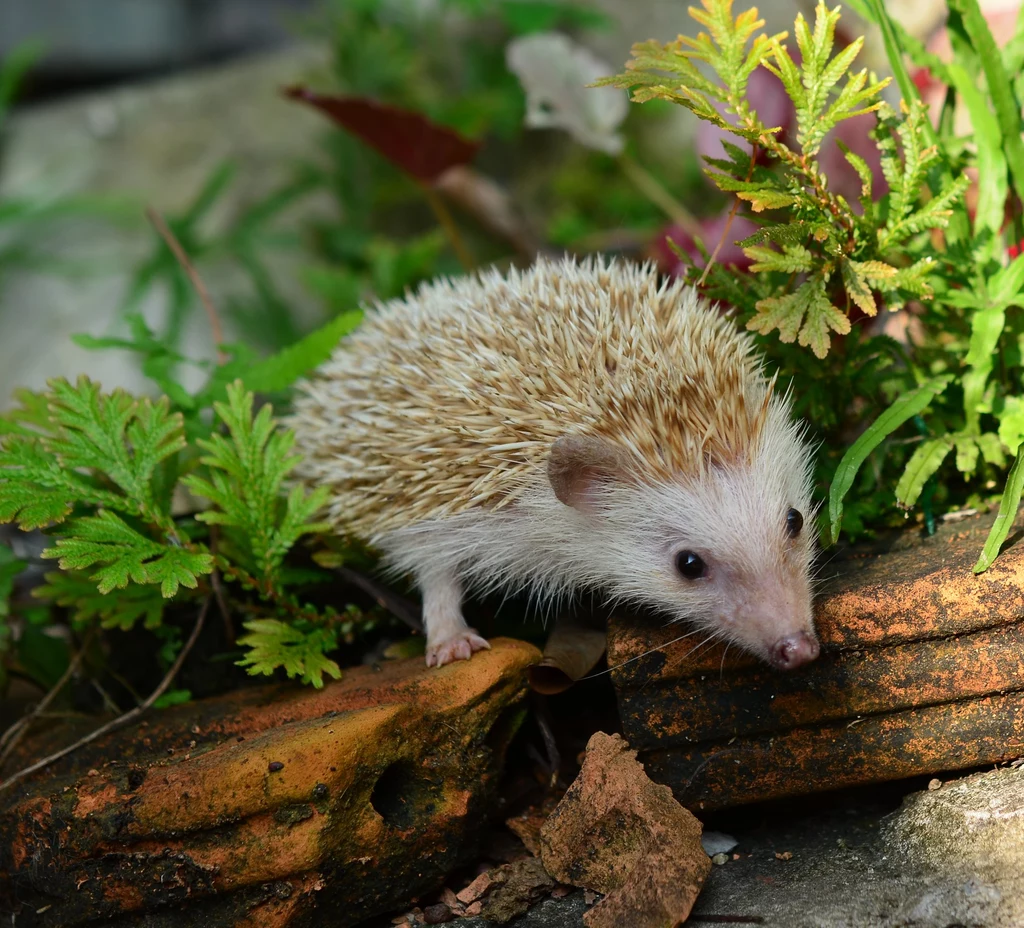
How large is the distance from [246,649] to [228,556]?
35 cm

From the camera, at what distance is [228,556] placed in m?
2.82

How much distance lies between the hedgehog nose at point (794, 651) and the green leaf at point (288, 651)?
1.14 meters

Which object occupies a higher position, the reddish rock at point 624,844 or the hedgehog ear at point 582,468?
the hedgehog ear at point 582,468

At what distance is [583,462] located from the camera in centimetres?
252

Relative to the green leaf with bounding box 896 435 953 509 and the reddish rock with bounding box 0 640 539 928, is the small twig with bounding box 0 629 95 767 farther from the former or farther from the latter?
the green leaf with bounding box 896 435 953 509

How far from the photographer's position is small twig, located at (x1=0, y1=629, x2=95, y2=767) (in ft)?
9.07

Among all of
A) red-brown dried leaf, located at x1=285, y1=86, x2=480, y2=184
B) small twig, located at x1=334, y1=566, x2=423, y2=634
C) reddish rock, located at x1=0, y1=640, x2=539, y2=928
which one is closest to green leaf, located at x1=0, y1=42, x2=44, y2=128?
red-brown dried leaf, located at x1=285, y1=86, x2=480, y2=184

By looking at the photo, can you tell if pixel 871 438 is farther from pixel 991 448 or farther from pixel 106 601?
pixel 106 601

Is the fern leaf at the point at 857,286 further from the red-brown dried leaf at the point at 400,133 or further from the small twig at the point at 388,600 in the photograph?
the red-brown dried leaf at the point at 400,133

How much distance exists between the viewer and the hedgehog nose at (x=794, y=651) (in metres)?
2.21

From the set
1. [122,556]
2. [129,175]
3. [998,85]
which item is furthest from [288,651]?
[129,175]

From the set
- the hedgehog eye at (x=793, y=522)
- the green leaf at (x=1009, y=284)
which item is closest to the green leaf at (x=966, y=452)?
the green leaf at (x=1009, y=284)

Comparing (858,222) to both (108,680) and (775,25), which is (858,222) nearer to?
(108,680)

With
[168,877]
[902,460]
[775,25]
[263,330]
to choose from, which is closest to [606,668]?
[902,460]
